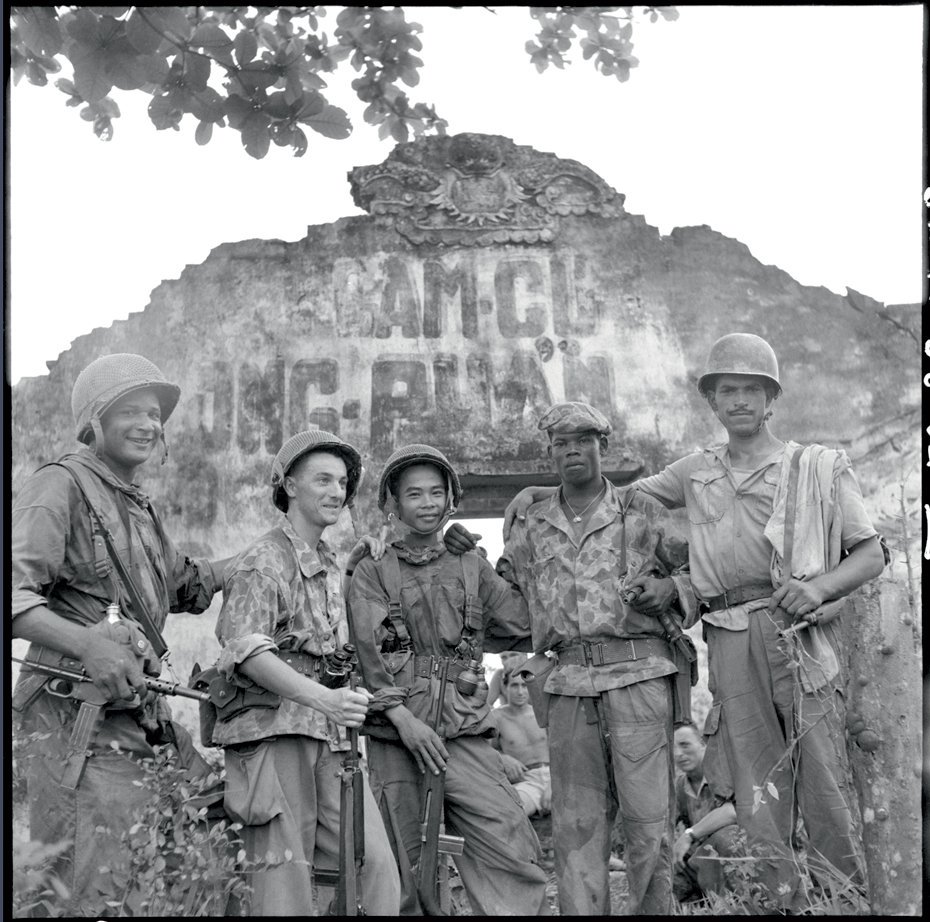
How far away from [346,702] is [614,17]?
2.75 metres

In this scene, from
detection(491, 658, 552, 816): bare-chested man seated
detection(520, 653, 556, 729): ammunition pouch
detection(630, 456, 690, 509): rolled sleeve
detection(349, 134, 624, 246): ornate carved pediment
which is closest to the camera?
detection(520, 653, 556, 729): ammunition pouch

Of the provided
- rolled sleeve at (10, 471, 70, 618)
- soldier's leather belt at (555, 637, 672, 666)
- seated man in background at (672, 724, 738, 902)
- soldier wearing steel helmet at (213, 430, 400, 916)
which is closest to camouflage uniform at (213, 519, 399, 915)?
soldier wearing steel helmet at (213, 430, 400, 916)

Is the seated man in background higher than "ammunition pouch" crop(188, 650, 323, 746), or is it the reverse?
"ammunition pouch" crop(188, 650, 323, 746)

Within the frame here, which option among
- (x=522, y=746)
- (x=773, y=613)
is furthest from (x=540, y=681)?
(x=522, y=746)

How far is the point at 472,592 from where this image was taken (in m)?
5.21

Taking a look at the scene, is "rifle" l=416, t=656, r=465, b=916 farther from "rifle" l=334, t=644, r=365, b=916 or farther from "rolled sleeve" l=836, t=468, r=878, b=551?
"rolled sleeve" l=836, t=468, r=878, b=551

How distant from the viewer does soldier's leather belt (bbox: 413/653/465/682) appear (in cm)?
505

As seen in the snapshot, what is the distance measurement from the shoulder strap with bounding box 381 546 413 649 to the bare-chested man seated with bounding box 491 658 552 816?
6.13 ft

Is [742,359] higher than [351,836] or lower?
higher

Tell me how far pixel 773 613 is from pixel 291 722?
6.22 feet

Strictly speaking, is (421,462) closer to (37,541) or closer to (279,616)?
(279,616)

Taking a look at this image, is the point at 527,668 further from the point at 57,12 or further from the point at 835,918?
the point at 57,12

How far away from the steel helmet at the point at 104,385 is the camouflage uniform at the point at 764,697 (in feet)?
7.38

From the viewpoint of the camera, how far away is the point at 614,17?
4.95 metres
